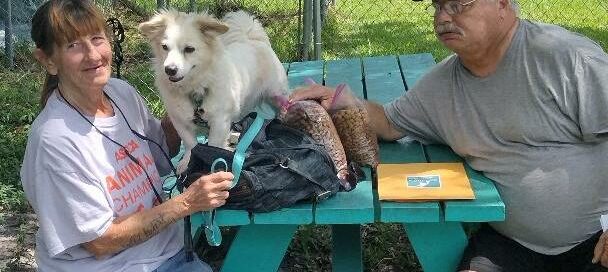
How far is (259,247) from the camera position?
101 inches

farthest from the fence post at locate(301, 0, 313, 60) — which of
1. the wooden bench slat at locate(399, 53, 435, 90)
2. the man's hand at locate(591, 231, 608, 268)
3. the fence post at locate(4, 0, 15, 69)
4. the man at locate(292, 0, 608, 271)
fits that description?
the man's hand at locate(591, 231, 608, 268)

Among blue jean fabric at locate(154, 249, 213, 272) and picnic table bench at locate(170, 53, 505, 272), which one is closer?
picnic table bench at locate(170, 53, 505, 272)

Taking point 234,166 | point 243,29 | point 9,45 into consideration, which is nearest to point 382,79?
point 243,29

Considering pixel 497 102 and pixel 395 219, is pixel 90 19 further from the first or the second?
pixel 497 102

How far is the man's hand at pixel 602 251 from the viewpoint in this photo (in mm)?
2295

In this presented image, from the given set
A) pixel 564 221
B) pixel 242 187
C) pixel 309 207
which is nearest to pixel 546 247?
pixel 564 221

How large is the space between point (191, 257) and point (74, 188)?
0.52 m

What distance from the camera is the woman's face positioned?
2283 mm

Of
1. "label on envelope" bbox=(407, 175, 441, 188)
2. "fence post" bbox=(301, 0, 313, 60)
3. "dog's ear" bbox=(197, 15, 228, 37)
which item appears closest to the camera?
"label on envelope" bbox=(407, 175, 441, 188)

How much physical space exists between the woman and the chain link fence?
3.39 metres

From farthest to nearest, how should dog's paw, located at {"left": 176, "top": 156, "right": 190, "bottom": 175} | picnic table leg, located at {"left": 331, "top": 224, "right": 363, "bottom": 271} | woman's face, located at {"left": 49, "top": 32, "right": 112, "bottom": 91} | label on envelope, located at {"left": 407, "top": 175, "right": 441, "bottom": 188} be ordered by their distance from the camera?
picnic table leg, located at {"left": 331, "top": 224, "right": 363, "bottom": 271} < dog's paw, located at {"left": 176, "top": 156, "right": 190, "bottom": 175} < label on envelope, located at {"left": 407, "top": 175, "right": 441, "bottom": 188} < woman's face, located at {"left": 49, "top": 32, "right": 112, "bottom": 91}

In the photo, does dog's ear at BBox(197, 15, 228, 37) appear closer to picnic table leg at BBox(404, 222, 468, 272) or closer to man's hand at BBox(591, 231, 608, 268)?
picnic table leg at BBox(404, 222, 468, 272)

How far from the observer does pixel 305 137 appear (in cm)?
251

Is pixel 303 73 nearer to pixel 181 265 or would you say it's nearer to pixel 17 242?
pixel 17 242
